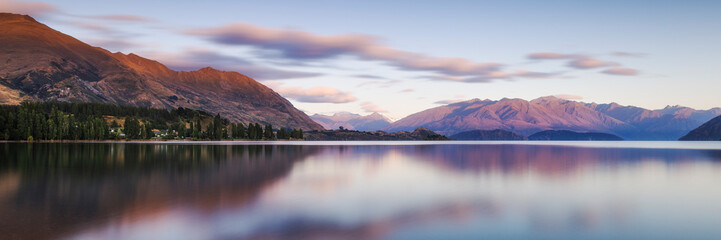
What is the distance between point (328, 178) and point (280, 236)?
30837 millimetres

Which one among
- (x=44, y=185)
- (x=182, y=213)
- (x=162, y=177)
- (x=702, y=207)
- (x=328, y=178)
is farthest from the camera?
(x=328, y=178)

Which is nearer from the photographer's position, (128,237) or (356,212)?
(128,237)

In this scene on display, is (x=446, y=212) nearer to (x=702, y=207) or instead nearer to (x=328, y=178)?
(x=702, y=207)

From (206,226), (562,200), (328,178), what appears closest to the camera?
(206,226)

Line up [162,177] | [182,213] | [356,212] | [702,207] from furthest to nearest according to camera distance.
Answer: [162,177], [702,207], [356,212], [182,213]

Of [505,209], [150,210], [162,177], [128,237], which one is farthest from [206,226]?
[162,177]

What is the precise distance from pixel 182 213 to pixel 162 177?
23654 mm

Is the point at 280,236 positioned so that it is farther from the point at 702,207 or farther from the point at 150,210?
the point at 702,207

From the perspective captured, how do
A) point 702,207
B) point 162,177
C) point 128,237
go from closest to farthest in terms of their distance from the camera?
point 128,237 < point 702,207 < point 162,177

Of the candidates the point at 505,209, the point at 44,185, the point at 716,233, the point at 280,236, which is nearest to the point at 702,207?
the point at 716,233

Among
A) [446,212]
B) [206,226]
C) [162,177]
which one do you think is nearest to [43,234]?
[206,226]

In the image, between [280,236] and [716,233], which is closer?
[280,236]

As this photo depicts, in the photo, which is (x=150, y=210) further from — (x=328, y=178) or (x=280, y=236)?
(x=328, y=178)

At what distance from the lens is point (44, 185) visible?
38875 mm
